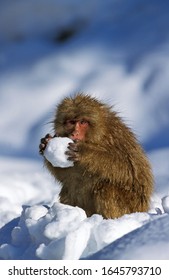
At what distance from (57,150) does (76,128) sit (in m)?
0.43

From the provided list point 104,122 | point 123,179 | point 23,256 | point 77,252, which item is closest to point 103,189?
point 123,179

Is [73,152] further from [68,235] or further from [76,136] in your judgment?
[68,235]

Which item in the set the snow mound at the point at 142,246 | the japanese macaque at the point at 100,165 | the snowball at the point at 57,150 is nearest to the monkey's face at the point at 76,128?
the japanese macaque at the point at 100,165

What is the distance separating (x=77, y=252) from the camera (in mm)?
4266

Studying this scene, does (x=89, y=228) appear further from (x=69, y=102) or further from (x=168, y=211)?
→ (x=69, y=102)

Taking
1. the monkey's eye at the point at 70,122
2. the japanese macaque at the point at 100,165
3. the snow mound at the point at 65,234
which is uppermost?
the monkey's eye at the point at 70,122

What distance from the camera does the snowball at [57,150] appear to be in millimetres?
5980

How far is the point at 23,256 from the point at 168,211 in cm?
134

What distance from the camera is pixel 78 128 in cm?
634

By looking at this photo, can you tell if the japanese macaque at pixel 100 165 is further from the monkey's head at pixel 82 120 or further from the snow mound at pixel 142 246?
the snow mound at pixel 142 246

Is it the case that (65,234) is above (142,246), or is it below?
above

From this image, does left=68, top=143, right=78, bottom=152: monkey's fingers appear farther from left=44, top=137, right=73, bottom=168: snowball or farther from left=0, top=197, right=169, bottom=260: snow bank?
left=0, top=197, right=169, bottom=260: snow bank

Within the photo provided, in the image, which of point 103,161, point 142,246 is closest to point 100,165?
point 103,161

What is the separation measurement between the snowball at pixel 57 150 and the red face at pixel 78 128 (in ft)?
0.67
